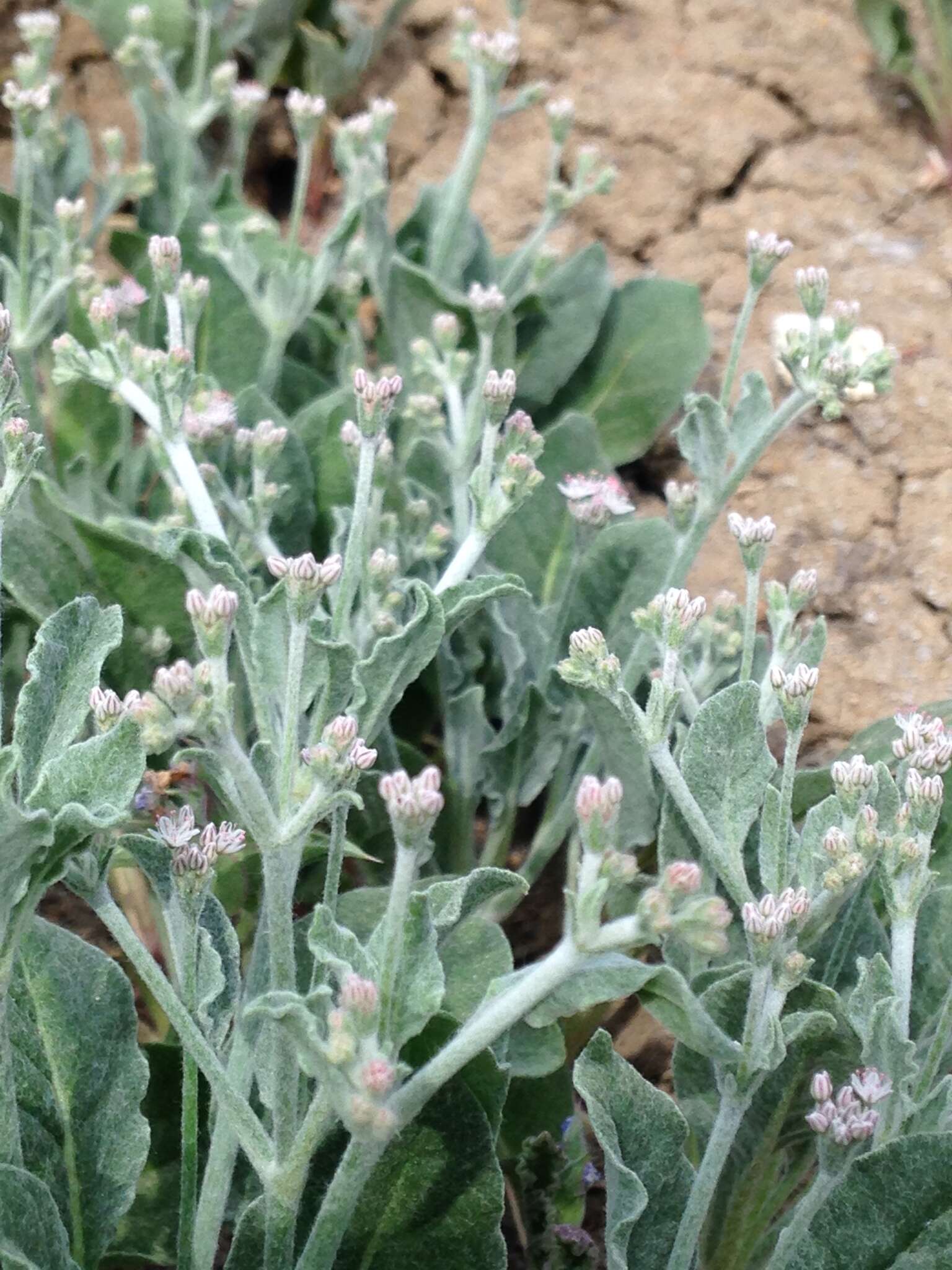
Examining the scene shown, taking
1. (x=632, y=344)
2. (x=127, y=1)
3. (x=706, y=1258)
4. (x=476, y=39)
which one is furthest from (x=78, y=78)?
(x=706, y=1258)

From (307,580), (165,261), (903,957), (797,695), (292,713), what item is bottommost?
(903,957)

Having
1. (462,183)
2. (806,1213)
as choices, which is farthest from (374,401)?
(462,183)

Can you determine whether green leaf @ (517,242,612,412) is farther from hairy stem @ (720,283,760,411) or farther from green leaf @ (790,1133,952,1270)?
green leaf @ (790,1133,952,1270)

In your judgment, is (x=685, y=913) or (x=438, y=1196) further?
(x=438, y=1196)

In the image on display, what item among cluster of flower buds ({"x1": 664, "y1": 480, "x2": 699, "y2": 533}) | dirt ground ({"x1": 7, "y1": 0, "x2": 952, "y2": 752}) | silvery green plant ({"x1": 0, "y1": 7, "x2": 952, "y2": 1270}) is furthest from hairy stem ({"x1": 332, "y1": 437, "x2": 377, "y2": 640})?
dirt ground ({"x1": 7, "y1": 0, "x2": 952, "y2": 752})

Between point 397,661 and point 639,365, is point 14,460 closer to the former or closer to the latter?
point 397,661

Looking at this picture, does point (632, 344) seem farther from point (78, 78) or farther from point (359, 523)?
point (78, 78)

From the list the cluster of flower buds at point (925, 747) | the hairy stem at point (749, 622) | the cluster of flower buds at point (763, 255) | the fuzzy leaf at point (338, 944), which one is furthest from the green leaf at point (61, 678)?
the cluster of flower buds at point (763, 255)
